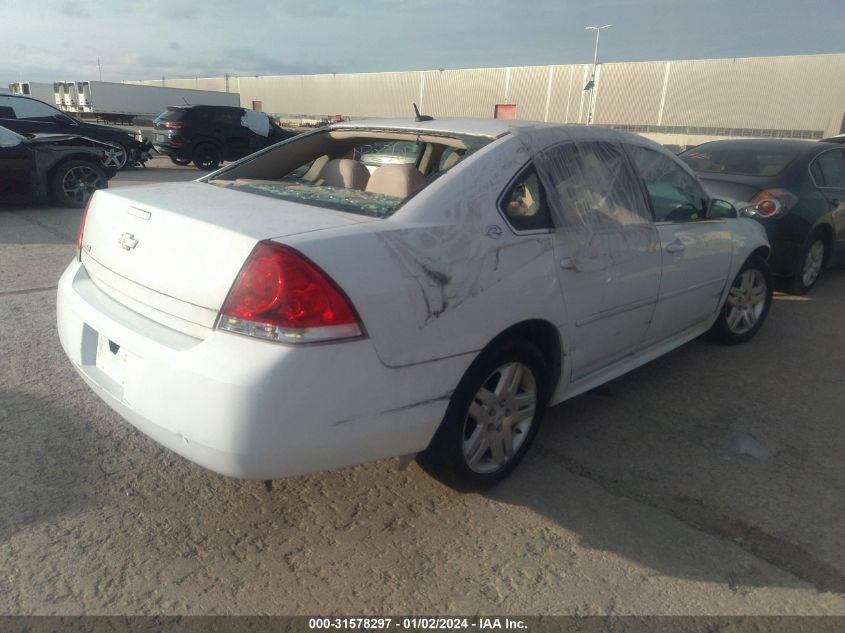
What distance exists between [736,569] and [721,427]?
49.2 inches

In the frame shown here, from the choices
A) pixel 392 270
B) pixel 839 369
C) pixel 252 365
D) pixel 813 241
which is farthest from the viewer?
pixel 813 241

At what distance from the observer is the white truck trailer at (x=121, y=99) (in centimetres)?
3256

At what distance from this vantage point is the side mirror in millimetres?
4148

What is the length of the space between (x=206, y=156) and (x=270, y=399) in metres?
17.0

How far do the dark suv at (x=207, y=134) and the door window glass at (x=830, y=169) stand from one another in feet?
48.0

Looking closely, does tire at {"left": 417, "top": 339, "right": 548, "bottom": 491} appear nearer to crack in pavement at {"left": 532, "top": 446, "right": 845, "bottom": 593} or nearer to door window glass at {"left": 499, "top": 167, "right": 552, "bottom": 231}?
crack in pavement at {"left": 532, "top": 446, "right": 845, "bottom": 593}

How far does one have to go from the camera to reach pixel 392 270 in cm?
225

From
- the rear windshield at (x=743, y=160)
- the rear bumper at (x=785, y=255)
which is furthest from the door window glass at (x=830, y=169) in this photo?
the rear bumper at (x=785, y=255)

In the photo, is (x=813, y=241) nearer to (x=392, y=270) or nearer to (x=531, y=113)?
(x=392, y=270)

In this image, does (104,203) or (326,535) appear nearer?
(326,535)

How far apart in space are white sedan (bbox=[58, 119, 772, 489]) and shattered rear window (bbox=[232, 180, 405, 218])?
0.02m

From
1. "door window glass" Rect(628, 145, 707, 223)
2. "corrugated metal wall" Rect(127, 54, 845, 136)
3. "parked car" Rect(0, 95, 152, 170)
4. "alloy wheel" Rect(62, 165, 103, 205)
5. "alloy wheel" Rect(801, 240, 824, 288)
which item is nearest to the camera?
"door window glass" Rect(628, 145, 707, 223)

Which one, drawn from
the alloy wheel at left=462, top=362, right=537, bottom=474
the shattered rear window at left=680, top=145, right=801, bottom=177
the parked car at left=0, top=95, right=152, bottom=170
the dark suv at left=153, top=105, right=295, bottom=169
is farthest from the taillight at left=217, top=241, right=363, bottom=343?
the dark suv at left=153, top=105, right=295, bottom=169

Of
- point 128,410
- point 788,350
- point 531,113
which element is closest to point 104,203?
point 128,410
